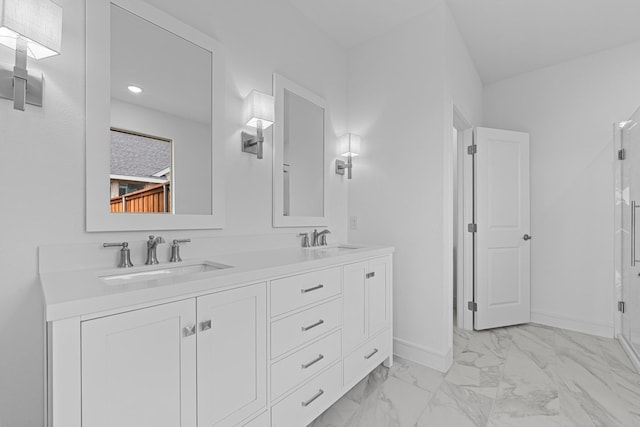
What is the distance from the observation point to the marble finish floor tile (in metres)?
1.66

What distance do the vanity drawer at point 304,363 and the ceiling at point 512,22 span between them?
2323 mm

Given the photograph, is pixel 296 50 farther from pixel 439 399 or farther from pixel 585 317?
pixel 585 317

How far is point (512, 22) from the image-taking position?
251 cm

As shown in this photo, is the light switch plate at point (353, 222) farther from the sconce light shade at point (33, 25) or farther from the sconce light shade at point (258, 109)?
the sconce light shade at point (33, 25)

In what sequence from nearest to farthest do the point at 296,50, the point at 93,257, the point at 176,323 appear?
1. the point at 176,323
2. the point at 93,257
3. the point at 296,50

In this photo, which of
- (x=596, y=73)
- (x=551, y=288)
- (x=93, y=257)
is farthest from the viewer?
(x=551, y=288)

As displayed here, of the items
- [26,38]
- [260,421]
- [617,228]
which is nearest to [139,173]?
[26,38]

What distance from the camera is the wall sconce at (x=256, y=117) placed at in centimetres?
181

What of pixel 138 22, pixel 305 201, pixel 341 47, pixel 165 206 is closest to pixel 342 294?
pixel 305 201

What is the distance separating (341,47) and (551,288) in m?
3.24

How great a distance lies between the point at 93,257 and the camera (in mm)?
1235

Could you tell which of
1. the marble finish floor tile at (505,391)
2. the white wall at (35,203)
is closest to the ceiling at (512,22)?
the white wall at (35,203)

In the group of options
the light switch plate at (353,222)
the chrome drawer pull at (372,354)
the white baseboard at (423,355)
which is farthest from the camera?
the light switch plate at (353,222)

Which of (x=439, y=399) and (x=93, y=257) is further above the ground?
(x=93, y=257)
